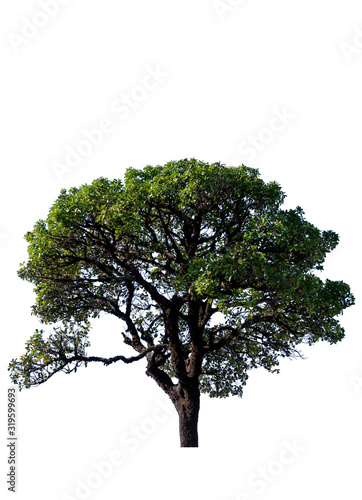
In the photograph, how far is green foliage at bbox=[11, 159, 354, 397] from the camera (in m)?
12.9

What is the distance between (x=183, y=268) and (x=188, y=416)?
431 centimetres

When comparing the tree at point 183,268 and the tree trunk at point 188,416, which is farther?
the tree trunk at point 188,416

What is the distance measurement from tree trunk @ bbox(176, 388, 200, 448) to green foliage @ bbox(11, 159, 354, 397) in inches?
31.1

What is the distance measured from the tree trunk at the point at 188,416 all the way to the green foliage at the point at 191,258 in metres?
0.79

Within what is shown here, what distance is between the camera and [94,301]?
615 inches

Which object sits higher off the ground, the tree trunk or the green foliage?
the green foliage

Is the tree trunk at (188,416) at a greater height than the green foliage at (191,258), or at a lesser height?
lesser

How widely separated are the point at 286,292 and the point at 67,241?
6.17 m

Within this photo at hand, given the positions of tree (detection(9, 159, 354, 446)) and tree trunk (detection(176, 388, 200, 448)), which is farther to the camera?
tree trunk (detection(176, 388, 200, 448))

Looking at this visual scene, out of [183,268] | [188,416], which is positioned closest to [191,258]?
[183,268]

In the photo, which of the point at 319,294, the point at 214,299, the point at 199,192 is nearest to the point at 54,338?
the point at 214,299

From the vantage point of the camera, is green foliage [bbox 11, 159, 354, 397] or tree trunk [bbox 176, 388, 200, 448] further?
tree trunk [bbox 176, 388, 200, 448]

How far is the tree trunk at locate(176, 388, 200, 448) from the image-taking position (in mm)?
14383

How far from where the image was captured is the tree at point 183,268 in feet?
42.7
